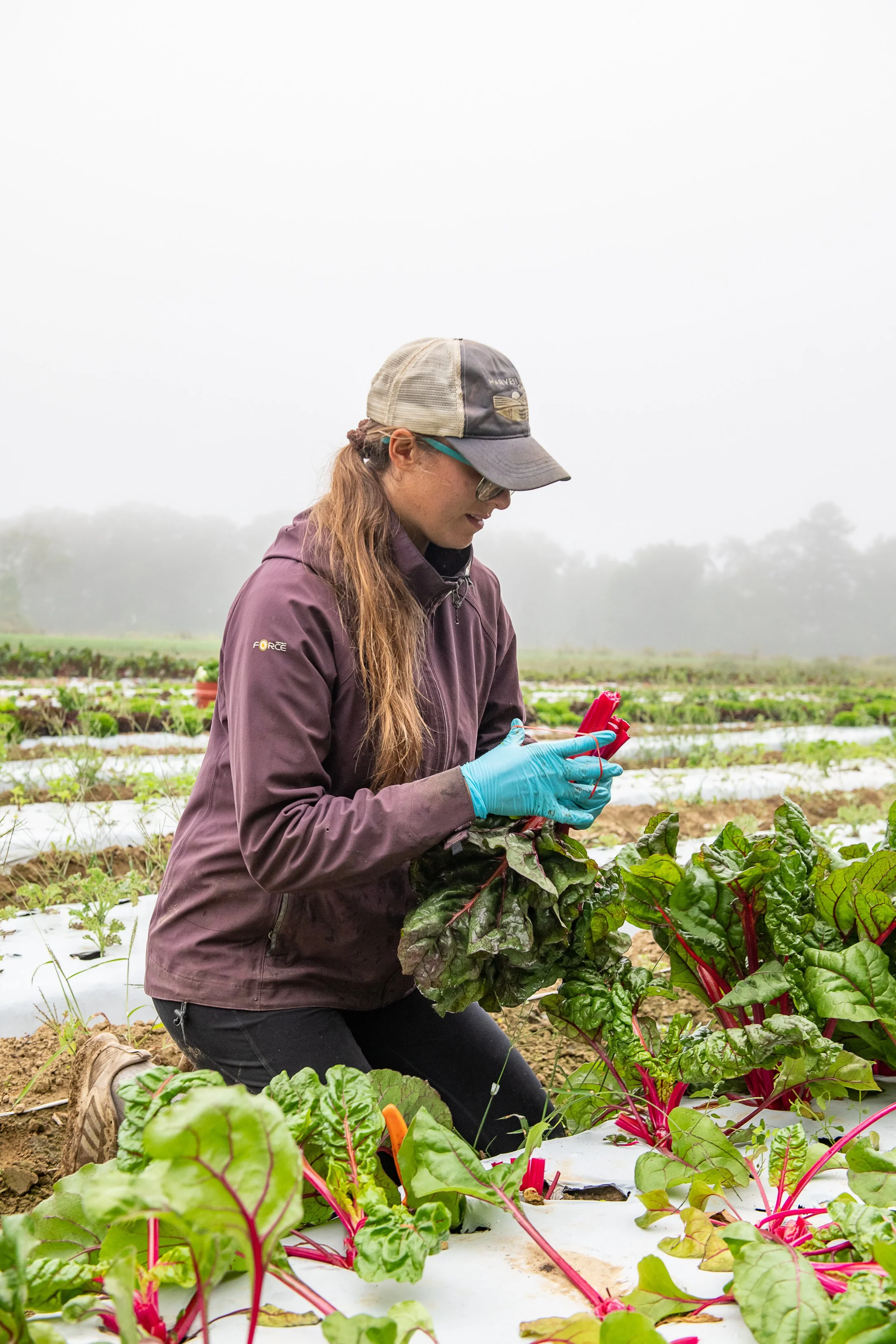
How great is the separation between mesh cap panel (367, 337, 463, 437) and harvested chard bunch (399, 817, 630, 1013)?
684 mm

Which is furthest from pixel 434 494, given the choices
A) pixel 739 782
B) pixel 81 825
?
pixel 739 782

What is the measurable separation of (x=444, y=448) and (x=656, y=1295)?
4.20ft

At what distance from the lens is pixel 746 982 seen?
1598 millimetres

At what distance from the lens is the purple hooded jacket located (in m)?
1.54

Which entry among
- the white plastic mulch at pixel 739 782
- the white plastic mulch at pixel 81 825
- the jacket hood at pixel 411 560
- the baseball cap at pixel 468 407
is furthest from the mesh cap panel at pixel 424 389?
the white plastic mulch at pixel 739 782

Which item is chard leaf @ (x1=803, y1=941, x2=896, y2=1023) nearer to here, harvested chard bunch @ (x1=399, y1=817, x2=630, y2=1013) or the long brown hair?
harvested chard bunch @ (x1=399, y1=817, x2=630, y2=1013)

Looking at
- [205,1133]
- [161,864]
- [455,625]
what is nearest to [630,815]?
[161,864]

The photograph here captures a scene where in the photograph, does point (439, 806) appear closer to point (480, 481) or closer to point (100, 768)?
point (480, 481)

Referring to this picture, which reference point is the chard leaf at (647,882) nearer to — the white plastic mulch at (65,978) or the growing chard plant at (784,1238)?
the growing chard plant at (784,1238)

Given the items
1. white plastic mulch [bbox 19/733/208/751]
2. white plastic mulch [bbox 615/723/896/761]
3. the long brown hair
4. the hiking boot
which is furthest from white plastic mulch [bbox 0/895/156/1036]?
white plastic mulch [bbox 615/723/896/761]

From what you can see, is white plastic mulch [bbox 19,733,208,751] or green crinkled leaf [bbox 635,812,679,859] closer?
green crinkled leaf [bbox 635,812,679,859]

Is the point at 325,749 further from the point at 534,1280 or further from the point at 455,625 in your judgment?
the point at 534,1280

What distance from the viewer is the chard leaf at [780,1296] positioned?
0.93 meters

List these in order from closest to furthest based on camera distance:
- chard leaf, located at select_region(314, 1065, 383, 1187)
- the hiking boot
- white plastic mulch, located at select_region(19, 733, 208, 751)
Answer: chard leaf, located at select_region(314, 1065, 383, 1187)
the hiking boot
white plastic mulch, located at select_region(19, 733, 208, 751)
